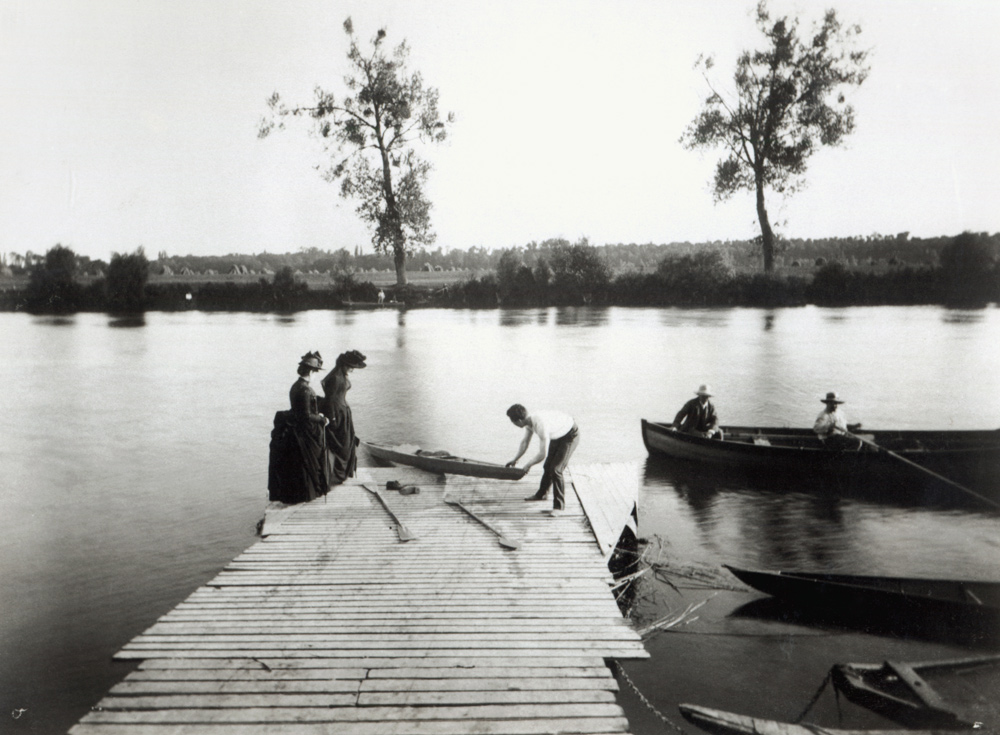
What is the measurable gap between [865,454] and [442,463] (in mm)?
8515

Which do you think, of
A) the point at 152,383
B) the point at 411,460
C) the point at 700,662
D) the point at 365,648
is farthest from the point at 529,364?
the point at 365,648

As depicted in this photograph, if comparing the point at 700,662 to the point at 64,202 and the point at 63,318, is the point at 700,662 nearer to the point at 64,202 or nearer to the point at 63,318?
the point at 64,202

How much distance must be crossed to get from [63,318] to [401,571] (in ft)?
156

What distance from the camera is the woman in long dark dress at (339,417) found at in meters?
10.5

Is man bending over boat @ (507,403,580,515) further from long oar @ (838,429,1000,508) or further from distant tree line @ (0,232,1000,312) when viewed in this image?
distant tree line @ (0,232,1000,312)

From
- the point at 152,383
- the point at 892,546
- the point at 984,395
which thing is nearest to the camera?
the point at 892,546

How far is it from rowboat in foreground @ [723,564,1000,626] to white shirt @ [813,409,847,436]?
687 centimetres

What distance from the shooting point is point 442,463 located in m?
12.6

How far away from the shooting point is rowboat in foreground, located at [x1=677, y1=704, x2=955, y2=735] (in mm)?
5789

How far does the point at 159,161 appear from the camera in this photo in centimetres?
2472

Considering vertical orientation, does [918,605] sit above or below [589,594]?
below

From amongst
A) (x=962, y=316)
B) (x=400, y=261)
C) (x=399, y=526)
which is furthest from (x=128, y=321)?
(x=962, y=316)

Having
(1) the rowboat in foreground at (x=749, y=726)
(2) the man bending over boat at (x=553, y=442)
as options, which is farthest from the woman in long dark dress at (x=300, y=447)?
(1) the rowboat in foreground at (x=749, y=726)

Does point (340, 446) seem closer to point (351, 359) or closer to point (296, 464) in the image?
point (296, 464)
